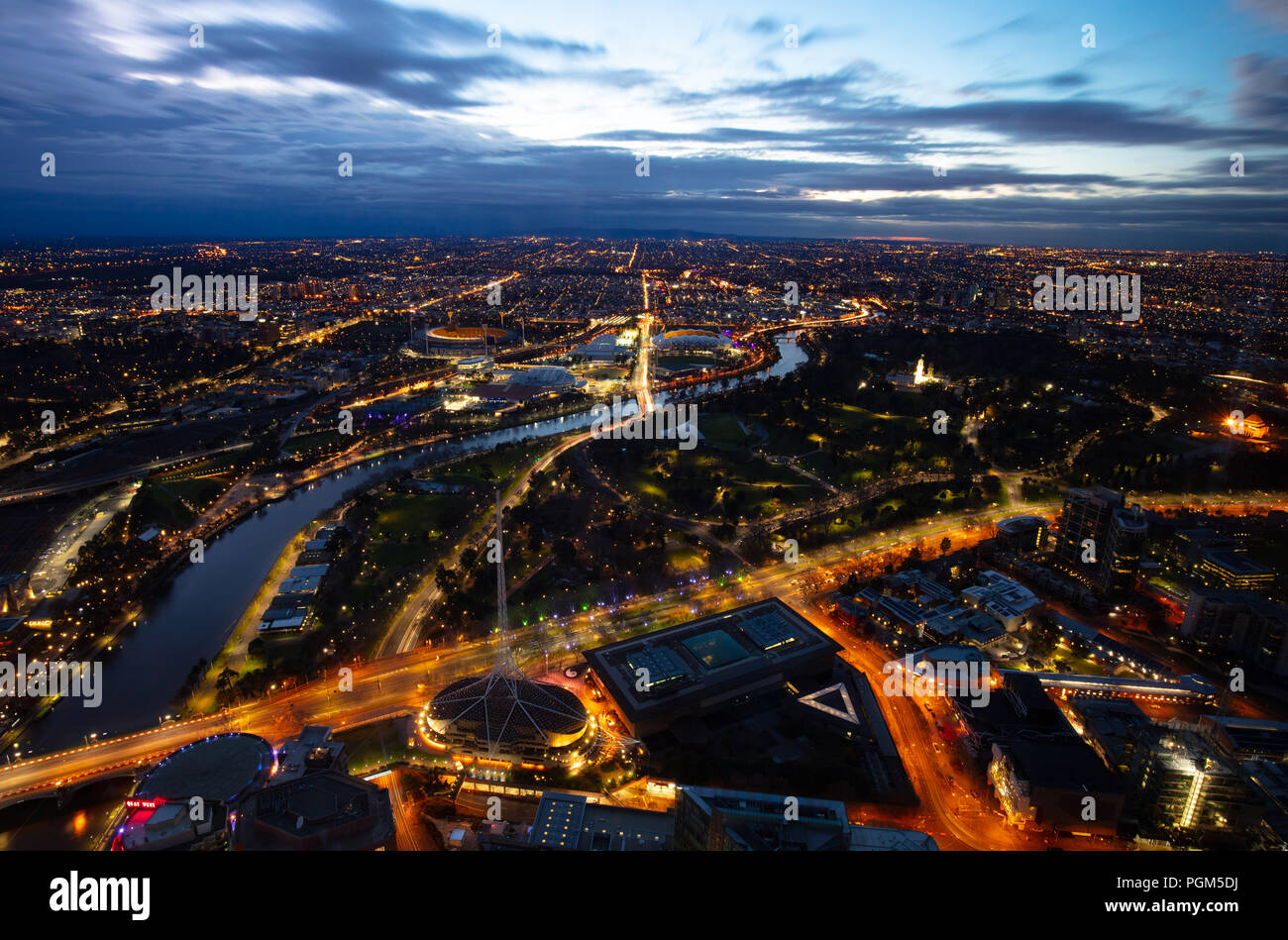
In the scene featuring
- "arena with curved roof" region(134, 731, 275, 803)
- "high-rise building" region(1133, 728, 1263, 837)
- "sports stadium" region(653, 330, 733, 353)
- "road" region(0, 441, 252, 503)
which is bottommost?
"high-rise building" region(1133, 728, 1263, 837)

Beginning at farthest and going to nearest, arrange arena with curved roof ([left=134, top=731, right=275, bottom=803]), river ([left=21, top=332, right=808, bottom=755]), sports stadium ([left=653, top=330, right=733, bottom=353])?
sports stadium ([left=653, top=330, right=733, bottom=353]) < river ([left=21, top=332, right=808, bottom=755]) < arena with curved roof ([left=134, top=731, right=275, bottom=803])

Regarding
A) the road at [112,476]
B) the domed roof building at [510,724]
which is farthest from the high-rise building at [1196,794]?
the road at [112,476]

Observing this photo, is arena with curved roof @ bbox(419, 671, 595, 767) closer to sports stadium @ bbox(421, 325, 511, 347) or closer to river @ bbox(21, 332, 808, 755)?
river @ bbox(21, 332, 808, 755)

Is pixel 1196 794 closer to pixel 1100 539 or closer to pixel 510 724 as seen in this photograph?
pixel 1100 539

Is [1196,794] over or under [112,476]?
under

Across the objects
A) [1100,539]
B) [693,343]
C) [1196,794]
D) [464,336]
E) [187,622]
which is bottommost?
[1196,794]

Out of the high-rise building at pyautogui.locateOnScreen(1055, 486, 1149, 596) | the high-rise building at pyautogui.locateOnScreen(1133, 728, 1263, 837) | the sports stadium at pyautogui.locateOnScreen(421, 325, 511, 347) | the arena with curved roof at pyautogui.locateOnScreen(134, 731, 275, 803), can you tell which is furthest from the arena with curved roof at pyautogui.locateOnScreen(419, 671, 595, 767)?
the sports stadium at pyautogui.locateOnScreen(421, 325, 511, 347)

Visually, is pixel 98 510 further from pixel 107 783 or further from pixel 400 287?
pixel 400 287

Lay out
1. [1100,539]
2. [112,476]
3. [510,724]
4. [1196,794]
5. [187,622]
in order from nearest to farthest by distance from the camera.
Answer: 1. [1196,794]
2. [510,724]
3. [187,622]
4. [1100,539]
5. [112,476]

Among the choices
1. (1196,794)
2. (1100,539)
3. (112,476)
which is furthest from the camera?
(112,476)

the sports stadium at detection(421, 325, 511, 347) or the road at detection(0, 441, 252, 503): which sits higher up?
the sports stadium at detection(421, 325, 511, 347)

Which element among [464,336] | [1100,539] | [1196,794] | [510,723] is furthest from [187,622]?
[464,336]

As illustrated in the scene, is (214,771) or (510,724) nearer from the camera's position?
(214,771)
